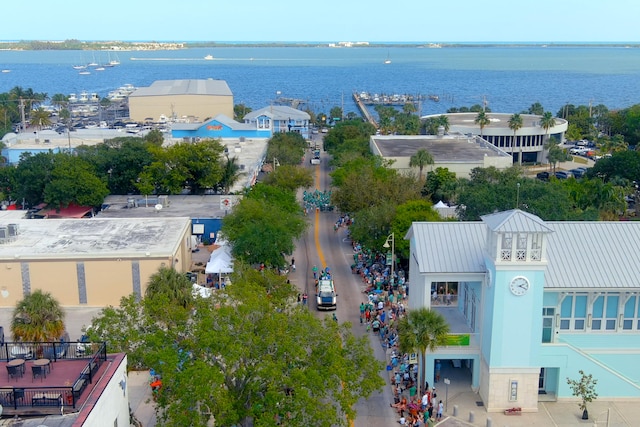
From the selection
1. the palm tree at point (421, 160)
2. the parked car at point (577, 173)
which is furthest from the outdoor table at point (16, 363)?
the parked car at point (577, 173)

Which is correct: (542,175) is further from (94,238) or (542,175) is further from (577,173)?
(94,238)

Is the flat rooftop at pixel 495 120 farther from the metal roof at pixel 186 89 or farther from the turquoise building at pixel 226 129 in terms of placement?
the metal roof at pixel 186 89

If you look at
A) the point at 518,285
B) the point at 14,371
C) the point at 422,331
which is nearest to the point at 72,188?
the point at 422,331

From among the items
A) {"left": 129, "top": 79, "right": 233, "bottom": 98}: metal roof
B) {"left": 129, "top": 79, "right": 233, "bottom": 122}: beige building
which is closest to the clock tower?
{"left": 129, "top": 79, "right": 233, "bottom": 122}: beige building

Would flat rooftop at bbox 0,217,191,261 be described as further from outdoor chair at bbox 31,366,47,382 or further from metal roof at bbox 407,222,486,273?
outdoor chair at bbox 31,366,47,382

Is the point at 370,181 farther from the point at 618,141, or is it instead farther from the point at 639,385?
the point at 618,141
